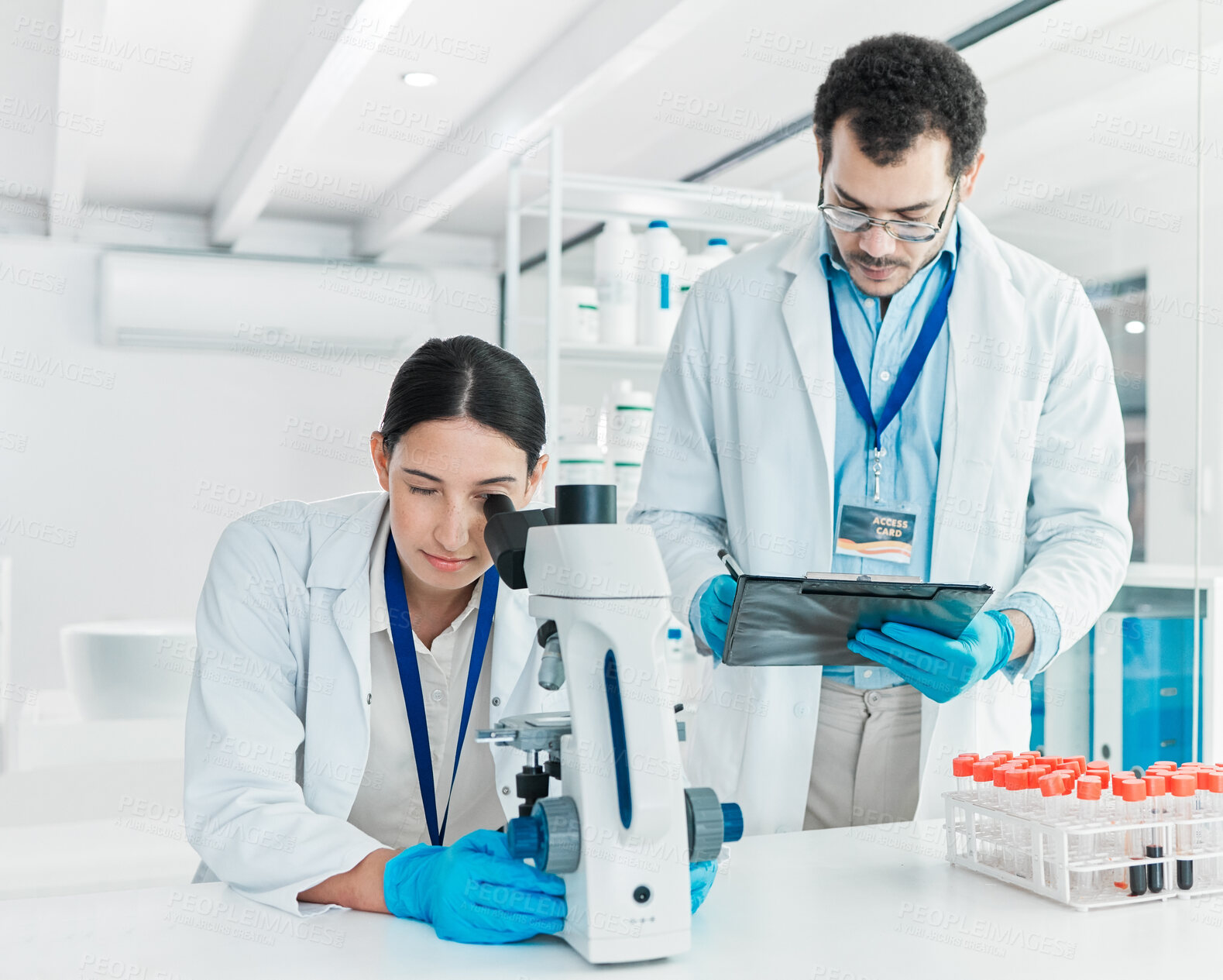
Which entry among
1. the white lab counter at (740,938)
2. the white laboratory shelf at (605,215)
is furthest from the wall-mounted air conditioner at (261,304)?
the white lab counter at (740,938)

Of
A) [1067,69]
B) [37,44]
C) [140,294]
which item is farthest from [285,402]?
[1067,69]

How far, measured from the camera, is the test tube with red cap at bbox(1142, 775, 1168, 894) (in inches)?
46.4

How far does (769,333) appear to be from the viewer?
1780 millimetres

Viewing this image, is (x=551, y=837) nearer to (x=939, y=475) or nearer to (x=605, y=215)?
(x=939, y=475)

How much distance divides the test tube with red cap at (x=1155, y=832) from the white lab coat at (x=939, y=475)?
1.18 feet

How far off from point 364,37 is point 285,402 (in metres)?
3.06

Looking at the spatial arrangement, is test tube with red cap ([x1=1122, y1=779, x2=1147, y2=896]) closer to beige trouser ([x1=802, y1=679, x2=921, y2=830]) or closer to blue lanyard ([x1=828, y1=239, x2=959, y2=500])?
beige trouser ([x1=802, y1=679, x2=921, y2=830])

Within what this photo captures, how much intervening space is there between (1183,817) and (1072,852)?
14 centimetres

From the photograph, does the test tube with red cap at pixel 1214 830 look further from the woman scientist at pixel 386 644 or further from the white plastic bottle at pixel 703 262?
the white plastic bottle at pixel 703 262

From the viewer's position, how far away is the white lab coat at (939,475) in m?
1.63

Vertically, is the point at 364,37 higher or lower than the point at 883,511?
higher

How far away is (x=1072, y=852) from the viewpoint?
1.19 m

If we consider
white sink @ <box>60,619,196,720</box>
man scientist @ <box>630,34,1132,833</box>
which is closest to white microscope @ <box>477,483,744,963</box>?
man scientist @ <box>630,34,1132,833</box>

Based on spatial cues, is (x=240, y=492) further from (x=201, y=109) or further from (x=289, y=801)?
(x=289, y=801)
